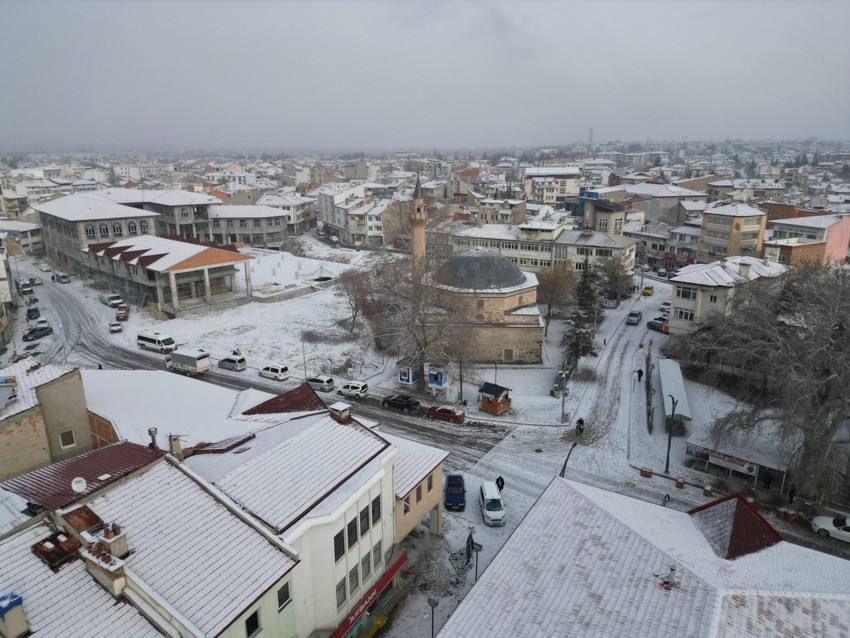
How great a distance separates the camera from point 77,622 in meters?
10.6

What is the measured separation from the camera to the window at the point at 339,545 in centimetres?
1470

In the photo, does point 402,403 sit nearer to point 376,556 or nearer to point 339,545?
point 376,556

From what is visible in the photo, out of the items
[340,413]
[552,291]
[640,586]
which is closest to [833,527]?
[640,586]

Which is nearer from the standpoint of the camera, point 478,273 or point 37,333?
point 478,273

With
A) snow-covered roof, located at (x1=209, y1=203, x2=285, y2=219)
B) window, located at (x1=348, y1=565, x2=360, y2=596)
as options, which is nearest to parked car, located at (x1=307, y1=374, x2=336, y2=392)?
window, located at (x1=348, y1=565, x2=360, y2=596)

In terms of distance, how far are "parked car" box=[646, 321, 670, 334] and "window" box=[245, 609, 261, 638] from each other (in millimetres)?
41308

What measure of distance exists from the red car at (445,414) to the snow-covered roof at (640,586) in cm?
1408

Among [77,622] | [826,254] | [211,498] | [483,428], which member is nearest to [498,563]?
[211,498]

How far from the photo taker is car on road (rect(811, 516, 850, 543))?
20.7 meters

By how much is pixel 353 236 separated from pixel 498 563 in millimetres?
81070

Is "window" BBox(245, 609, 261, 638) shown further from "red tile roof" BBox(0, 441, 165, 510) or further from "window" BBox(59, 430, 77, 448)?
"window" BBox(59, 430, 77, 448)

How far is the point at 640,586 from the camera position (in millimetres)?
13625

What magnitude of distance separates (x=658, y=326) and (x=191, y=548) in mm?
43293

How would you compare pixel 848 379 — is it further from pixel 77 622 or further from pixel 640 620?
pixel 77 622
